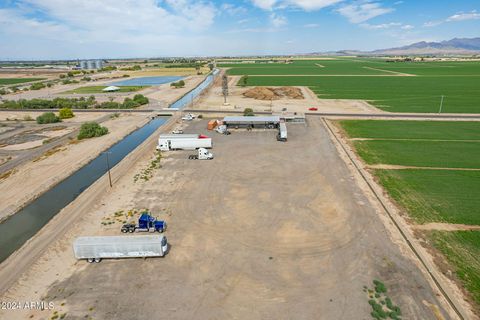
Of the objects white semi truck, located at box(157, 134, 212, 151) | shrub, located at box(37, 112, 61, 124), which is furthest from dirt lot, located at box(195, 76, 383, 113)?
shrub, located at box(37, 112, 61, 124)

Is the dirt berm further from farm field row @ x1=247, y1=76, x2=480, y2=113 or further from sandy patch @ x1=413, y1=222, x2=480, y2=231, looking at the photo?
sandy patch @ x1=413, y1=222, x2=480, y2=231

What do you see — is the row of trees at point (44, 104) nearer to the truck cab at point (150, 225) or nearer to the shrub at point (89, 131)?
the shrub at point (89, 131)

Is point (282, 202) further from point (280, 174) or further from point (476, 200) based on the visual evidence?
point (476, 200)

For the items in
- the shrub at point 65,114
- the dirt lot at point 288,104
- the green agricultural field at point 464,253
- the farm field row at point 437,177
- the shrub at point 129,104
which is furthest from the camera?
the shrub at point 129,104

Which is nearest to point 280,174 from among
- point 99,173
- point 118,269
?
point 118,269

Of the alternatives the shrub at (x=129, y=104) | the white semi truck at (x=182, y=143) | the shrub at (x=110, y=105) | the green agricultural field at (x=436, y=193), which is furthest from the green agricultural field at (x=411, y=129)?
the shrub at (x=110, y=105)

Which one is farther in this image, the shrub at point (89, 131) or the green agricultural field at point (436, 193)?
the shrub at point (89, 131)
